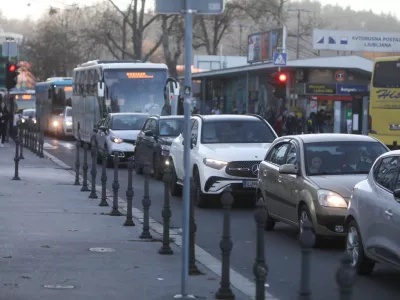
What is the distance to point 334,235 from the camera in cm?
1239

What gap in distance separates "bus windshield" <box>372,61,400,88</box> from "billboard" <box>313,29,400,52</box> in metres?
38.3

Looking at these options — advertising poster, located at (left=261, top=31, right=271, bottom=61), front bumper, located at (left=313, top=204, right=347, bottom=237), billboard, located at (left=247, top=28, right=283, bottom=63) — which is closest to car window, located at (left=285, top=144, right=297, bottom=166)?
front bumper, located at (left=313, top=204, right=347, bottom=237)

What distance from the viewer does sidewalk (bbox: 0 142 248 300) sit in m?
9.29

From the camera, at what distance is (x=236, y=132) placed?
1900cm

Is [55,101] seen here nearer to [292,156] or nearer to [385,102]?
[385,102]

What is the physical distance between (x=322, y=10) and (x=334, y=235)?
16113 centimetres

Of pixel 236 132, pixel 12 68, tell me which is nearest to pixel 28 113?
pixel 12 68

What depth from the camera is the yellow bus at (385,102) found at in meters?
32.4

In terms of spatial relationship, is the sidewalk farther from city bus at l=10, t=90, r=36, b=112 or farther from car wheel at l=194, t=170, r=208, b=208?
city bus at l=10, t=90, r=36, b=112

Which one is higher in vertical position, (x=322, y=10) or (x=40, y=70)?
(x=322, y=10)

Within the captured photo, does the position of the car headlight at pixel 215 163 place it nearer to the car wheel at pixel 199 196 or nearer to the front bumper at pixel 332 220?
the car wheel at pixel 199 196

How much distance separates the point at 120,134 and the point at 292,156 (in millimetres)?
16552

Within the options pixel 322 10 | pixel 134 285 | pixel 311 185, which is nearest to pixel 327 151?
pixel 311 185

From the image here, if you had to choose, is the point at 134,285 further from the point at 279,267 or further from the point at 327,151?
the point at 327,151
